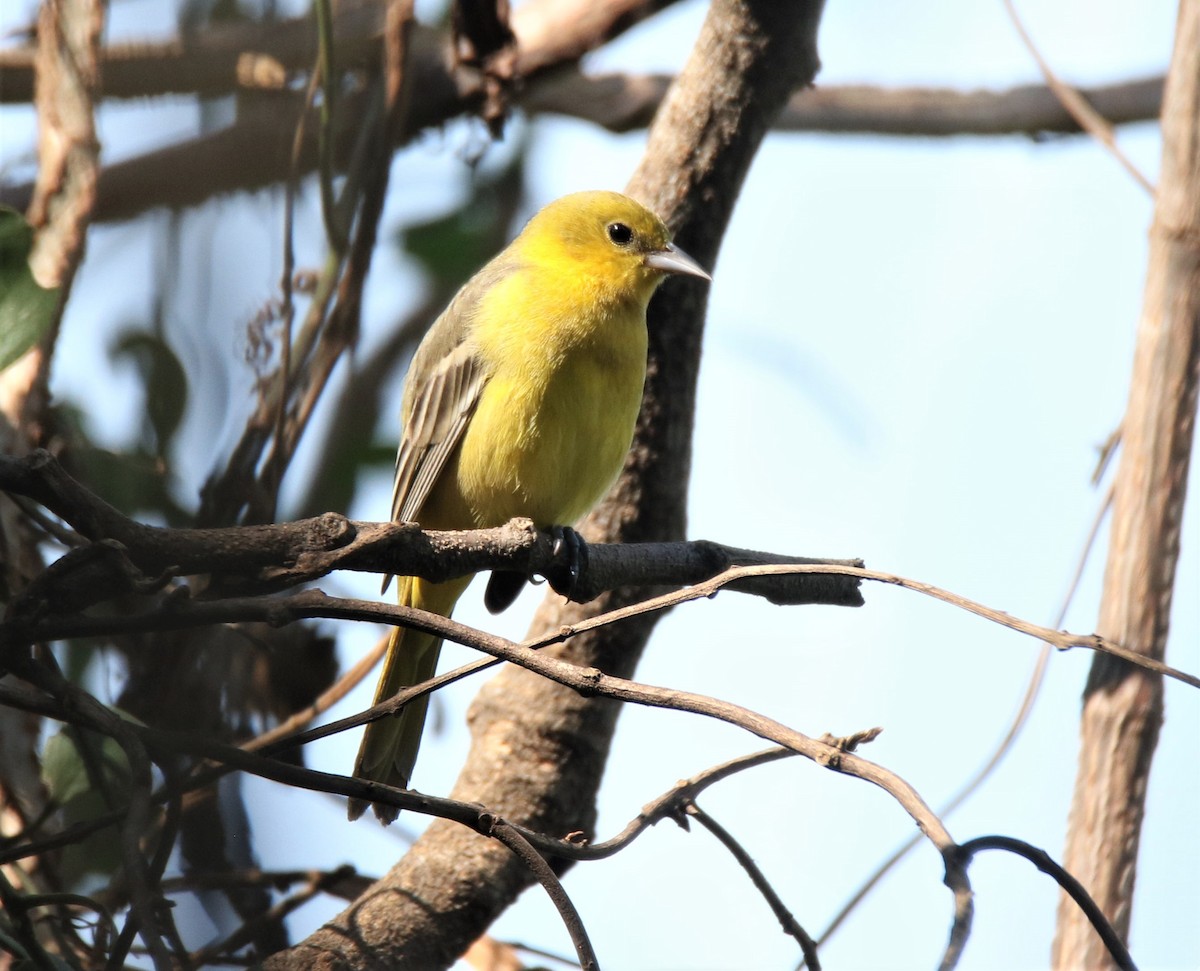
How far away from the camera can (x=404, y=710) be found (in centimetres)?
337

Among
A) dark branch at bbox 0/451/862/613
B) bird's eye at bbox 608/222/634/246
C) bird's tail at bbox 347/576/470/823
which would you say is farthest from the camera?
bird's eye at bbox 608/222/634/246

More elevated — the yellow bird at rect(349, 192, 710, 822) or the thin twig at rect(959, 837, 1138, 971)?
the yellow bird at rect(349, 192, 710, 822)

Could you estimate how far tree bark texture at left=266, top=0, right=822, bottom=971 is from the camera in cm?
300

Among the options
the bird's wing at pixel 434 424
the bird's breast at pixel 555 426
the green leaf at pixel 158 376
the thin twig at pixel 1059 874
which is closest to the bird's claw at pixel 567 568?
the bird's breast at pixel 555 426

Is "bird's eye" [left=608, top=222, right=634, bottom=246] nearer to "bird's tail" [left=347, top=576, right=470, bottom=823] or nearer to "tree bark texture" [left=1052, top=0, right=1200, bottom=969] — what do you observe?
"bird's tail" [left=347, top=576, right=470, bottom=823]

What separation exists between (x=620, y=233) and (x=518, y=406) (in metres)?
0.81

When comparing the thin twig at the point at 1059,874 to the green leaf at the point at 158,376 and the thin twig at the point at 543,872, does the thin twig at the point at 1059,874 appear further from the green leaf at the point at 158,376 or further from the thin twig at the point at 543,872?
the green leaf at the point at 158,376

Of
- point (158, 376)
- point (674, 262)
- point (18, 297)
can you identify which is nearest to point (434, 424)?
point (674, 262)

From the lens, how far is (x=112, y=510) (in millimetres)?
1651

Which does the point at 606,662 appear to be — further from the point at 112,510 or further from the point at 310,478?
the point at 112,510

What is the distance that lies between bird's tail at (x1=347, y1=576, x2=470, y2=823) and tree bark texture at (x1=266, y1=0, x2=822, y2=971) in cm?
16

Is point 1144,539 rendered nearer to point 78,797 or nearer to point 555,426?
point 555,426

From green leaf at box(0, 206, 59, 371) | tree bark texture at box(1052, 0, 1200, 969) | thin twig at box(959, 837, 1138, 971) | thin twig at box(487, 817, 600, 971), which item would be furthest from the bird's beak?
thin twig at box(959, 837, 1138, 971)

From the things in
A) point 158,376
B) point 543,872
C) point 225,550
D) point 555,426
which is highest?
point 555,426
